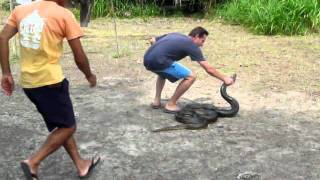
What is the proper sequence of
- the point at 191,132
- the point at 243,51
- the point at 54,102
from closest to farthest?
the point at 54,102 → the point at 191,132 → the point at 243,51

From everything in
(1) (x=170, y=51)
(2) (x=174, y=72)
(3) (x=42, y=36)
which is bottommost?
(2) (x=174, y=72)

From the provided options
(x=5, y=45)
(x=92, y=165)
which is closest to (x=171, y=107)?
(x=92, y=165)

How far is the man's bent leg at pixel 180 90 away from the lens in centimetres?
587

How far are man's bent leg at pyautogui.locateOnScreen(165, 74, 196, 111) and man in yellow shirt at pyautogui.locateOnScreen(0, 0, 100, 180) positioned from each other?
6.52 ft

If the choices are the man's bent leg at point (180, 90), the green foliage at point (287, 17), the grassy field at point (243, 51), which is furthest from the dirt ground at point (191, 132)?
the green foliage at point (287, 17)

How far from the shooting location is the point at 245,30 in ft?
37.1

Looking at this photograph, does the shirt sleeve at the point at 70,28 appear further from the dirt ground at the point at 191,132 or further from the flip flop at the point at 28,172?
the dirt ground at the point at 191,132

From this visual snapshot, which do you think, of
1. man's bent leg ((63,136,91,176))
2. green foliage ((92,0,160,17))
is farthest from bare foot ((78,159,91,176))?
green foliage ((92,0,160,17))

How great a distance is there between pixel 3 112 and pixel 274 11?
6.47 metres

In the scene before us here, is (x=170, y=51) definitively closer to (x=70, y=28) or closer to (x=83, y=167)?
(x=83, y=167)

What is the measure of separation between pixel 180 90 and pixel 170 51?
467 mm

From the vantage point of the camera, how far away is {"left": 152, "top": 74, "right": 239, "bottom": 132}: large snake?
18.0 feet

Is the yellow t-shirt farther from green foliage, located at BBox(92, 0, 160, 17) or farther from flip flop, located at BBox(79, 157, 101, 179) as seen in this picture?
green foliage, located at BBox(92, 0, 160, 17)

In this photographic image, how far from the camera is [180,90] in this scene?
590 cm
